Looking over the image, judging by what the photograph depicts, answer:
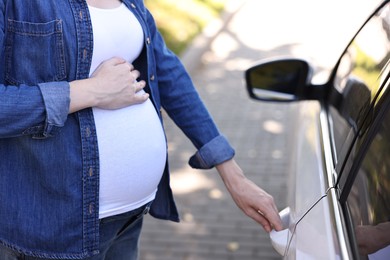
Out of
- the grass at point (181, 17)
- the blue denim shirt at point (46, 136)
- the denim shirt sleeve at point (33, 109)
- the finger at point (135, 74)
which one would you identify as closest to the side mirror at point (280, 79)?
the finger at point (135, 74)

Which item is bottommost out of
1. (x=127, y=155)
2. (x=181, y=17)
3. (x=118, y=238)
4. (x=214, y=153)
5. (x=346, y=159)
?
(x=181, y=17)

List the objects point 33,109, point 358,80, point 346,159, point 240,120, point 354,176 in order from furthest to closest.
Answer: point 240,120 → point 358,80 → point 346,159 → point 354,176 → point 33,109

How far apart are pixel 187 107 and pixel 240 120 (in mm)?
4776

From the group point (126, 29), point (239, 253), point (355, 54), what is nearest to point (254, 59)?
point (239, 253)

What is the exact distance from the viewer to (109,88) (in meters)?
1.95

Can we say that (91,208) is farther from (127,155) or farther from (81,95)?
(81,95)

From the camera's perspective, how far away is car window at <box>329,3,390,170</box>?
2.08 meters

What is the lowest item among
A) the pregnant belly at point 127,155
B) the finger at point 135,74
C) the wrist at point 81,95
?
the pregnant belly at point 127,155

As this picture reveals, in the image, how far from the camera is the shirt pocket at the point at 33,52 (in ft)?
5.96

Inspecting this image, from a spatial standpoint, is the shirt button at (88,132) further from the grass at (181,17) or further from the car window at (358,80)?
the grass at (181,17)

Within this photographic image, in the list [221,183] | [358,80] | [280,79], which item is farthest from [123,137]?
[221,183]

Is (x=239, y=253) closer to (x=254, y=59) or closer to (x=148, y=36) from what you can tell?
(x=148, y=36)

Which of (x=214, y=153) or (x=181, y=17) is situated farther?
(x=181, y=17)

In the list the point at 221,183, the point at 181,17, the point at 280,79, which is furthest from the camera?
the point at 181,17
